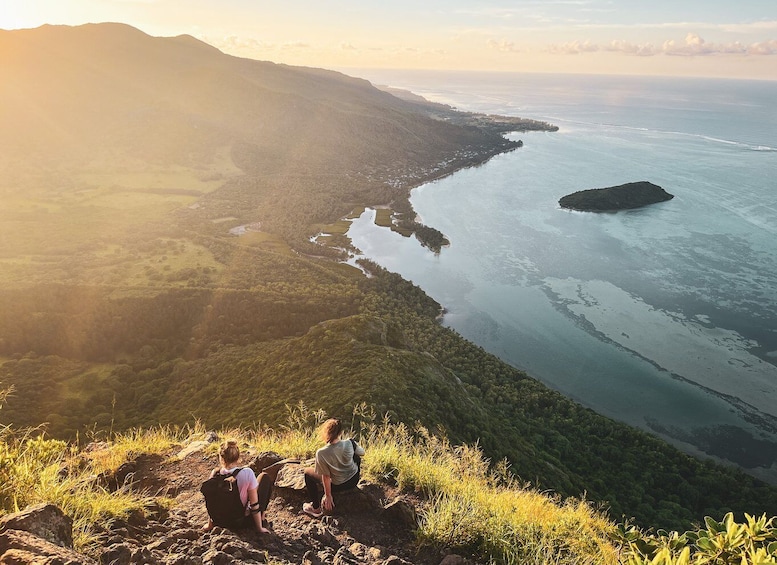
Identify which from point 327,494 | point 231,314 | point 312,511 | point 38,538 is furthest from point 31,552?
point 231,314

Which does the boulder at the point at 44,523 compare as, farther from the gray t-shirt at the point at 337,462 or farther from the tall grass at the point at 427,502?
the gray t-shirt at the point at 337,462

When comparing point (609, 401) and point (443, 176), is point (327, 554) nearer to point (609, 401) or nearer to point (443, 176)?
point (609, 401)

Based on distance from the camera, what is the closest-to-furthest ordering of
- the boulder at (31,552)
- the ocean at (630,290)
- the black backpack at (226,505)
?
1. the boulder at (31,552)
2. the black backpack at (226,505)
3. the ocean at (630,290)

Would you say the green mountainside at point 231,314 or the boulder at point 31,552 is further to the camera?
the green mountainside at point 231,314

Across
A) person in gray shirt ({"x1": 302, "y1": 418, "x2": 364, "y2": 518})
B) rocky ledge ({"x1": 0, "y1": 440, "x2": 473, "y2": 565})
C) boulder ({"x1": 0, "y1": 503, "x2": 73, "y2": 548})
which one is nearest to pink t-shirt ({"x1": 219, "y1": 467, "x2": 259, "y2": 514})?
rocky ledge ({"x1": 0, "y1": 440, "x2": 473, "y2": 565})

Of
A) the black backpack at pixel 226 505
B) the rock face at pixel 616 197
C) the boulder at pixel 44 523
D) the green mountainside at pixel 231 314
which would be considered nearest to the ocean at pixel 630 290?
the rock face at pixel 616 197

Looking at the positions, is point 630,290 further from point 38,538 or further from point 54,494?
point 38,538

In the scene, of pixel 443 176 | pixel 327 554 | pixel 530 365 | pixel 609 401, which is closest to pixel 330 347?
pixel 530 365
